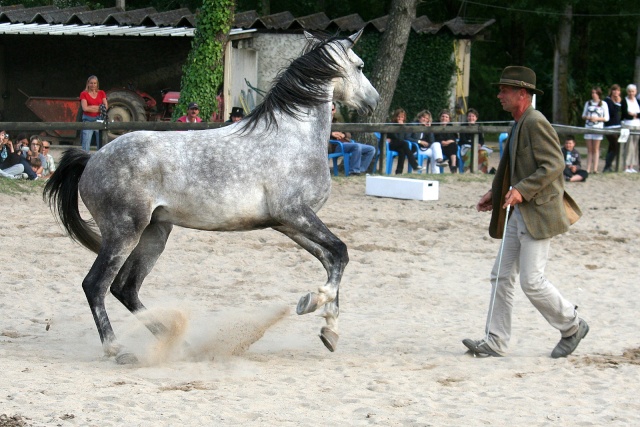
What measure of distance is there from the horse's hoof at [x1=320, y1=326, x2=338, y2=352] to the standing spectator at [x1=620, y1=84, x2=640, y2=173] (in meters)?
13.8

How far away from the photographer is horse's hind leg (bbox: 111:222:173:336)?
670 cm

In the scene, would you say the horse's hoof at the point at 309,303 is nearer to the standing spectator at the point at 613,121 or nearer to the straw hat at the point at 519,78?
the straw hat at the point at 519,78

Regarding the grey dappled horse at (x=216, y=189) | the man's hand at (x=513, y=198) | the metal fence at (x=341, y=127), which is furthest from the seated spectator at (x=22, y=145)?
the man's hand at (x=513, y=198)

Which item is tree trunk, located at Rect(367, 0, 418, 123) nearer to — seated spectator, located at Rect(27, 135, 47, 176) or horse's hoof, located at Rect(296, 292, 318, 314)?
seated spectator, located at Rect(27, 135, 47, 176)

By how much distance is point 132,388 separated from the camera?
547cm

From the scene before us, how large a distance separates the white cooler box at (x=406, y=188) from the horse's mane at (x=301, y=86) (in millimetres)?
6863

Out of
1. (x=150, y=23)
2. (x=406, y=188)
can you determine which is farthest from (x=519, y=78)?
(x=150, y=23)

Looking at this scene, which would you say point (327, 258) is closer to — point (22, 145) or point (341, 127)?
point (22, 145)

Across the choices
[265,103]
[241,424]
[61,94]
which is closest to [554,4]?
[61,94]

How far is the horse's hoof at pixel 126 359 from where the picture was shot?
20.3 feet

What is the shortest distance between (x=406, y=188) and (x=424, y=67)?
1253 centimetres

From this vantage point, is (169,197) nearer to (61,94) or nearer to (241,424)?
(241,424)

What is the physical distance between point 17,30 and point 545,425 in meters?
20.0

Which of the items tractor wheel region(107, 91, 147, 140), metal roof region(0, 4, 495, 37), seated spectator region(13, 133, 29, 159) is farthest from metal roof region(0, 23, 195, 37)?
seated spectator region(13, 133, 29, 159)
